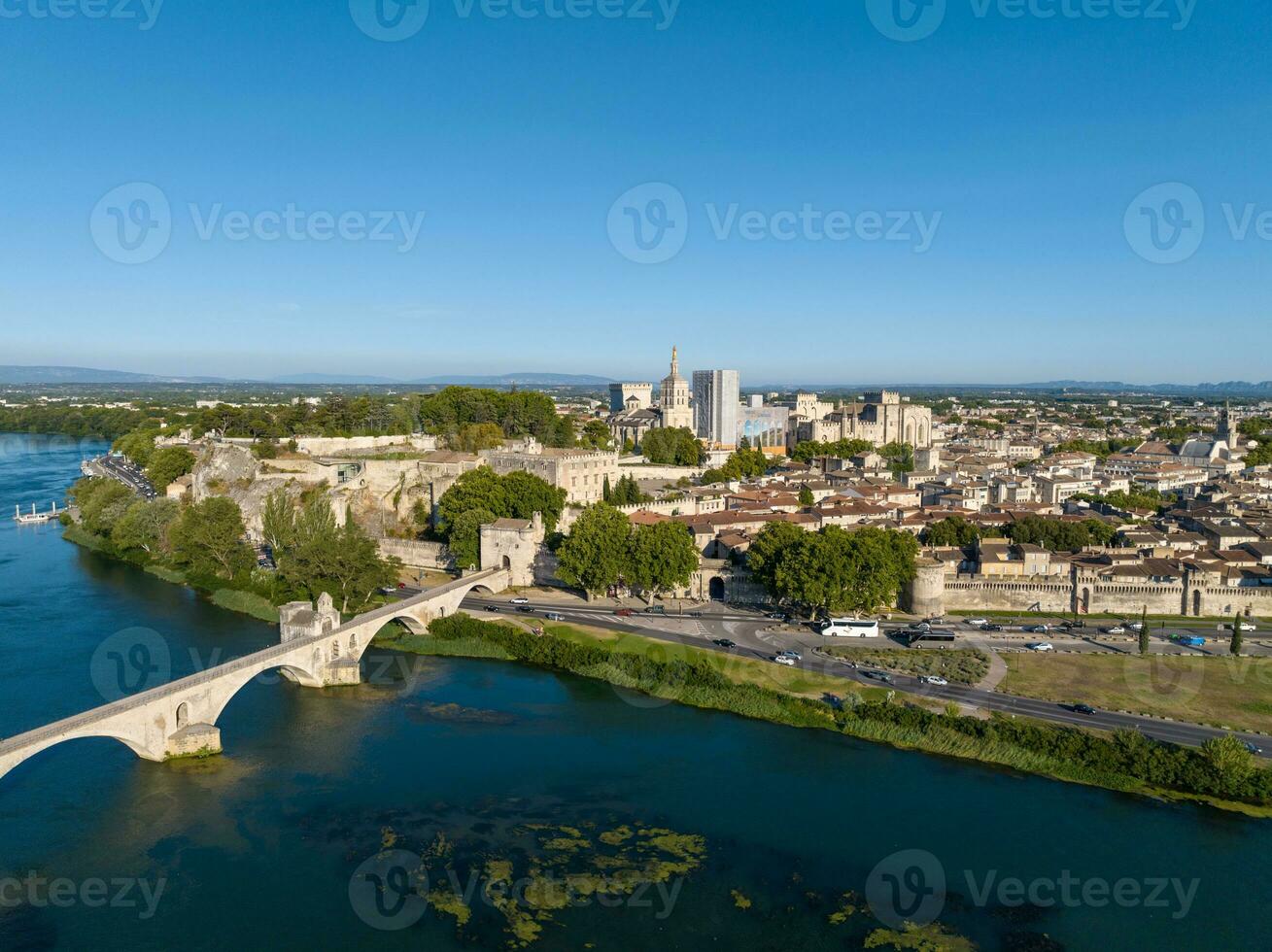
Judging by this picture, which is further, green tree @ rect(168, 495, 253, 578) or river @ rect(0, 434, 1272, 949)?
green tree @ rect(168, 495, 253, 578)

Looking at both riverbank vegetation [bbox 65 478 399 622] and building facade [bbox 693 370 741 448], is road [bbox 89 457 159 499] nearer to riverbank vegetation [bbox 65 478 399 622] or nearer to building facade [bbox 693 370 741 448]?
riverbank vegetation [bbox 65 478 399 622]

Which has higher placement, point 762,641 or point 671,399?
point 671,399

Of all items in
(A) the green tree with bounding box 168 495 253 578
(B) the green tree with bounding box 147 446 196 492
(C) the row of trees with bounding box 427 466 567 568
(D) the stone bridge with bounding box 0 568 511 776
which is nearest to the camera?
(D) the stone bridge with bounding box 0 568 511 776

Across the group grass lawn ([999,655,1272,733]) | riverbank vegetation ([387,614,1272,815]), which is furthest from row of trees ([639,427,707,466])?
grass lawn ([999,655,1272,733])

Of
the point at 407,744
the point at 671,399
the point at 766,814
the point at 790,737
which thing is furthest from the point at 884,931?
the point at 671,399

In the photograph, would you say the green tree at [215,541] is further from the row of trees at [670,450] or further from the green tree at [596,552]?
the row of trees at [670,450]

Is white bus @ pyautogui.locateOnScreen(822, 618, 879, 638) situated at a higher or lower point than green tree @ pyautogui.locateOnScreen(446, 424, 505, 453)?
lower

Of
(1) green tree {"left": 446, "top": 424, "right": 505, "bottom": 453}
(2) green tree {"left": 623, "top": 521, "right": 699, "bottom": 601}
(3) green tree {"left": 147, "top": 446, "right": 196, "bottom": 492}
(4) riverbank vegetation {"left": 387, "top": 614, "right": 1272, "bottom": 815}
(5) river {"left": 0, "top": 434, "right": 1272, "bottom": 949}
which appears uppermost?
(1) green tree {"left": 446, "top": 424, "right": 505, "bottom": 453}

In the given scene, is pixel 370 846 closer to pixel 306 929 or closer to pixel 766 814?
pixel 306 929
